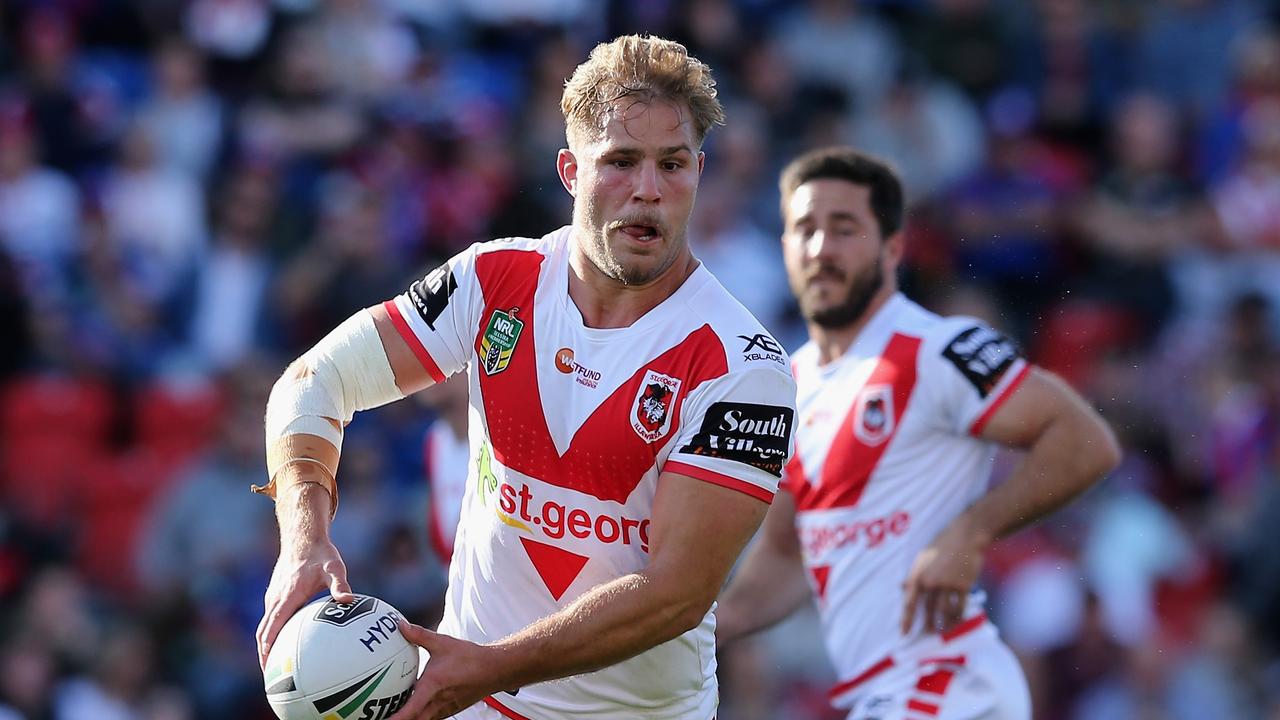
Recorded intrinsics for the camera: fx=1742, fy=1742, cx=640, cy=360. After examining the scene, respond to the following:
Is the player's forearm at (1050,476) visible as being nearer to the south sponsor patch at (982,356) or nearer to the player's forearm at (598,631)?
the south sponsor patch at (982,356)

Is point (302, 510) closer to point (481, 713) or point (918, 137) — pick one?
point (481, 713)

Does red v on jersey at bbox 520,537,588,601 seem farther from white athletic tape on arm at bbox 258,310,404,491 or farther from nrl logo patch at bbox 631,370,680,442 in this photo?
white athletic tape on arm at bbox 258,310,404,491

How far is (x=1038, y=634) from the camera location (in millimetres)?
11742

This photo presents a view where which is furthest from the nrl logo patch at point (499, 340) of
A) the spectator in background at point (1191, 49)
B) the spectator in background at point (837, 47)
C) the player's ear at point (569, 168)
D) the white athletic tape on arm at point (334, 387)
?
the spectator in background at point (1191, 49)

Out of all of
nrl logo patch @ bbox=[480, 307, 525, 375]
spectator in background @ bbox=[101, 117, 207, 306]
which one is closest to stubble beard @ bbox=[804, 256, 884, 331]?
nrl logo patch @ bbox=[480, 307, 525, 375]

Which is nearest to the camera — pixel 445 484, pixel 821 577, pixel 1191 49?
pixel 821 577

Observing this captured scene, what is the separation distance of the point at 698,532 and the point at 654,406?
0.45 meters

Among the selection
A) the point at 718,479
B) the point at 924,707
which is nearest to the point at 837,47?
the point at 924,707

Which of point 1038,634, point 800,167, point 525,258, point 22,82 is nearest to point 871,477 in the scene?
point 800,167

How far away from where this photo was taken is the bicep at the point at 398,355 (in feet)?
17.7

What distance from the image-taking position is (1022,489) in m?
6.58

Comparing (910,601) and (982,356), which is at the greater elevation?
(982,356)

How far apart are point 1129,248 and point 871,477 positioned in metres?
7.45

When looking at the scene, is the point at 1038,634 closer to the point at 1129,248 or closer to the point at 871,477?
the point at 1129,248
